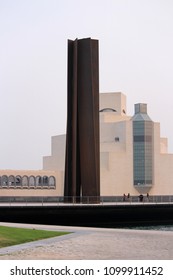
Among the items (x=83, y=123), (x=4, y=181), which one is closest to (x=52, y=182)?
(x=4, y=181)

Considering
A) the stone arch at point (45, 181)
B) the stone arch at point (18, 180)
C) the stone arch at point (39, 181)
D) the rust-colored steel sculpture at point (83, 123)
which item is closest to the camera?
the rust-colored steel sculpture at point (83, 123)

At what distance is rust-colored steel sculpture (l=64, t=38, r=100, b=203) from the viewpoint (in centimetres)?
5128

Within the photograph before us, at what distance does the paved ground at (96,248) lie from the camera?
14.8 metres

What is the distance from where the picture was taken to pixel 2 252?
1542 cm

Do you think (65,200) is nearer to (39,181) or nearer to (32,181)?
(32,181)

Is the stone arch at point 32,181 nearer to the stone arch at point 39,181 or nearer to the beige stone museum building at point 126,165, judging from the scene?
the beige stone museum building at point 126,165

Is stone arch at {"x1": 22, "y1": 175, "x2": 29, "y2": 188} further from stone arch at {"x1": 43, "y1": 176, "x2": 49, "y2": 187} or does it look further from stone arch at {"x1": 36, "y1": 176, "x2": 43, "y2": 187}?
stone arch at {"x1": 43, "y1": 176, "x2": 49, "y2": 187}

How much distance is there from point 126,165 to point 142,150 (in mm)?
3180

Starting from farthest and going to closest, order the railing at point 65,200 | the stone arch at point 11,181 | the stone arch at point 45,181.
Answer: the stone arch at point 45,181
the stone arch at point 11,181
the railing at point 65,200

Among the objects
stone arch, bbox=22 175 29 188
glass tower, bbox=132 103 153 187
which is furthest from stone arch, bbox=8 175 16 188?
glass tower, bbox=132 103 153 187

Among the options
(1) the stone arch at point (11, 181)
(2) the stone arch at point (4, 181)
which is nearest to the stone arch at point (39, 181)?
(1) the stone arch at point (11, 181)

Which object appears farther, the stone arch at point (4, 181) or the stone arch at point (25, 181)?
the stone arch at point (25, 181)

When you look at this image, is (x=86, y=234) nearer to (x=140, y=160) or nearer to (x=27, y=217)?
(x=27, y=217)

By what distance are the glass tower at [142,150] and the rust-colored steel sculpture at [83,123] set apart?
2973cm
